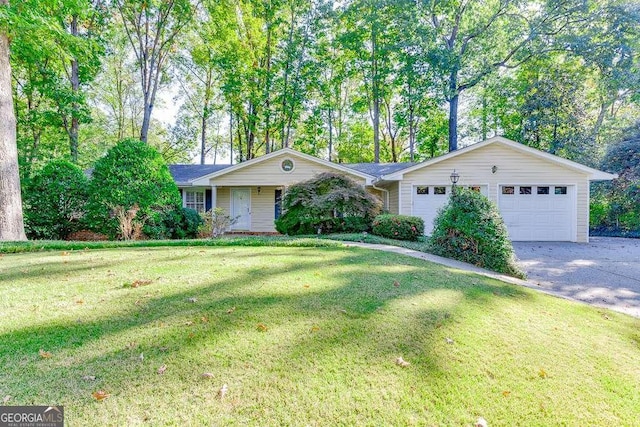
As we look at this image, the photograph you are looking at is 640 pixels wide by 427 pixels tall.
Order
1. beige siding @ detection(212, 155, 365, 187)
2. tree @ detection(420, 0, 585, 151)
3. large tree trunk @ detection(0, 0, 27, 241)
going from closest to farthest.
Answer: large tree trunk @ detection(0, 0, 27, 241) < beige siding @ detection(212, 155, 365, 187) < tree @ detection(420, 0, 585, 151)

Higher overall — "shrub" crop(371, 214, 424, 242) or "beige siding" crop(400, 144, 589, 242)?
"beige siding" crop(400, 144, 589, 242)

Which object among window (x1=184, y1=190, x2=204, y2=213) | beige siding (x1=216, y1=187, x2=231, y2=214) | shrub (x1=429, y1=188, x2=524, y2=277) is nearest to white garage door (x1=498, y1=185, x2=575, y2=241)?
shrub (x1=429, y1=188, x2=524, y2=277)

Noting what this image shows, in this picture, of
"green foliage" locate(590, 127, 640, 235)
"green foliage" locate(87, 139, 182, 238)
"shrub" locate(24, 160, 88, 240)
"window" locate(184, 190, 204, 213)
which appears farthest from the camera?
"window" locate(184, 190, 204, 213)

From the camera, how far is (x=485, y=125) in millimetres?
24953

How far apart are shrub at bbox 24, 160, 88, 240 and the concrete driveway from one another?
13176 mm

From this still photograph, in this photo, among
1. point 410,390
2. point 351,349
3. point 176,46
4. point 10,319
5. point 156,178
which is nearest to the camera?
point 410,390

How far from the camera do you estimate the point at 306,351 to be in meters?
2.74

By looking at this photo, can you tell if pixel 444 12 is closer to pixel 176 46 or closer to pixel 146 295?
pixel 176 46

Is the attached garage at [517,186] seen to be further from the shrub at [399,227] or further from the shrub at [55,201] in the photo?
the shrub at [55,201]

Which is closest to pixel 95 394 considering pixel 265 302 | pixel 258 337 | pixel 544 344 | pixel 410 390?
pixel 258 337

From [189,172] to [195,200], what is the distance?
1.82m

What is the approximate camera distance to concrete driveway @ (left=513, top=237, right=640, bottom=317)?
17.9ft

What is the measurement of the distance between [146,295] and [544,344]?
442cm

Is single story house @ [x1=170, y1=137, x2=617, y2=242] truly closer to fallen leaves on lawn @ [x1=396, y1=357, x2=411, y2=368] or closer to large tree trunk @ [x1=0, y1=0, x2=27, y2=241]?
large tree trunk @ [x1=0, y1=0, x2=27, y2=241]
